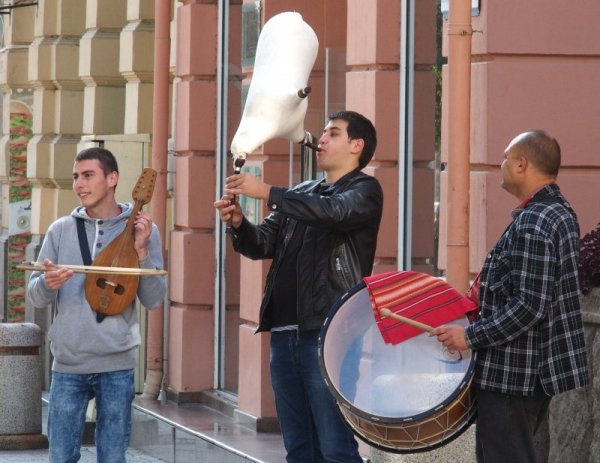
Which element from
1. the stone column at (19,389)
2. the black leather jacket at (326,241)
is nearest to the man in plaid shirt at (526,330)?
the black leather jacket at (326,241)

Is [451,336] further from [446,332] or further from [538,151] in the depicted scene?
[538,151]

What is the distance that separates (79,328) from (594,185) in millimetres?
2568

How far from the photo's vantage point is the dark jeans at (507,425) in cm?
599

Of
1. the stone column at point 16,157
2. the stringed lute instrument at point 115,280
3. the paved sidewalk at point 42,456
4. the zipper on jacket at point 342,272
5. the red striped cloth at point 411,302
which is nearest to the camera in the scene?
the red striped cloth at point 411,302

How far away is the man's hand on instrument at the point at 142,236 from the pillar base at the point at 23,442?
4536mm

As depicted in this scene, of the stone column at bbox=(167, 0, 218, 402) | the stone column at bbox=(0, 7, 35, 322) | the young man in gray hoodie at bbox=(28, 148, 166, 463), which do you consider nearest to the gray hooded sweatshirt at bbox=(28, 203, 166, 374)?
the young man in gray hoodie at bbox=(28, 148, 166, 463)

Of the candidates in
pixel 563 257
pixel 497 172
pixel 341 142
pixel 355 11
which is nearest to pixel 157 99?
pixel 355 11

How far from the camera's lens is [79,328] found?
25.3 feet

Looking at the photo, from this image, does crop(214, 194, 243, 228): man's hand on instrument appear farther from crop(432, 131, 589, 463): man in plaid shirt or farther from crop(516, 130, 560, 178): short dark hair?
crop(516, 130, 560, 178): short dark hair

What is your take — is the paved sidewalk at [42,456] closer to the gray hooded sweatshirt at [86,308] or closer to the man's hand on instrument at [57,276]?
the gray hooded sweatshirt at [86,308]

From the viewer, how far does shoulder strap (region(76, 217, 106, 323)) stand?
773 cm

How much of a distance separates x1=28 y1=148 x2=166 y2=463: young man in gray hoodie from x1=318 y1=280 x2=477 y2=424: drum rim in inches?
57.8

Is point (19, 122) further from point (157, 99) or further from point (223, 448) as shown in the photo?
point (223, 448)

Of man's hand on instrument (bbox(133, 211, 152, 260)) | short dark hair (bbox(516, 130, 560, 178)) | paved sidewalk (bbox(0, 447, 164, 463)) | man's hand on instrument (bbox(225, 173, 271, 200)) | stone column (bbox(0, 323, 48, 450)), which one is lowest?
paved sidewalk (bbox(0, 447, 164, 463))
